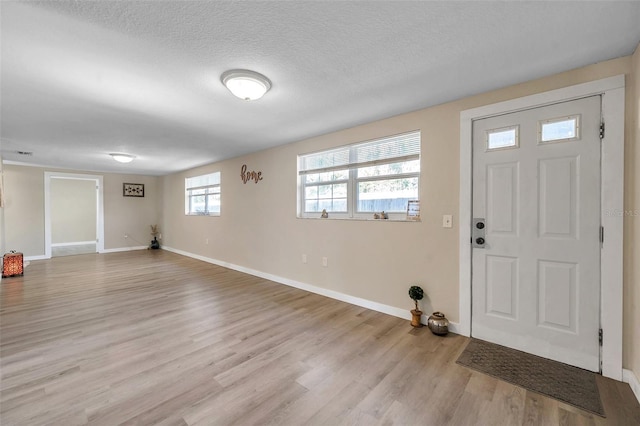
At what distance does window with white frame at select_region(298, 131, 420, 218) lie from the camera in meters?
3.01

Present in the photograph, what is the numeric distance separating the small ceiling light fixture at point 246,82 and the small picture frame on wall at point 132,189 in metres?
7.70

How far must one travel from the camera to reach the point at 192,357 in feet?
7.06

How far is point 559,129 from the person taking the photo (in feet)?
6.87

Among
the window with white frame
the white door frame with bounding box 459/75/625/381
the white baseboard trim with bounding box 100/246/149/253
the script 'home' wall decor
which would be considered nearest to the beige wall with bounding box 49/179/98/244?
the white baseboard trim with bounding box 100/246/149/253

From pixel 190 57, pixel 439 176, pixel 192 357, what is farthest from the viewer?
pixel 439 176

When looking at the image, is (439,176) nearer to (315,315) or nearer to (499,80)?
(499,80)

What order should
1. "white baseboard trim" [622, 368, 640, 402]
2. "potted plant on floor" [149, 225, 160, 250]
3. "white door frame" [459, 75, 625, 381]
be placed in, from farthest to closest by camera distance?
"potted plant on floor" [149, 225, 160, 250] → "white door frame" [459, 75, 625, 381] → "white baseboard trim" [622, 368, 640, 402]

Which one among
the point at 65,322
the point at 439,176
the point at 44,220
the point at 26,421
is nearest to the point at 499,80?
the point at 439,176

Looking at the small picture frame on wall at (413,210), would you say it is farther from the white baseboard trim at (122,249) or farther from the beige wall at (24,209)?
the beige wall at (24,209)

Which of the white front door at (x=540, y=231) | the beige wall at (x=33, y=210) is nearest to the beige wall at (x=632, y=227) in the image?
the white front door at (x=540, y=231)

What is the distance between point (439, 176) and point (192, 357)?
2949 mm

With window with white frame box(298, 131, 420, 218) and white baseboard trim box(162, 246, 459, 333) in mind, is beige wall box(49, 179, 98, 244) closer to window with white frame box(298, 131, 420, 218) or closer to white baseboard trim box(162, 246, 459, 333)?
white baseboard trim box(162, 246, 459, 333)

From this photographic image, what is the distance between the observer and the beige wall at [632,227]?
171 cm

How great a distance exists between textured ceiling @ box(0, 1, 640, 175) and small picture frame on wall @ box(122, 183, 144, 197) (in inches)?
210
